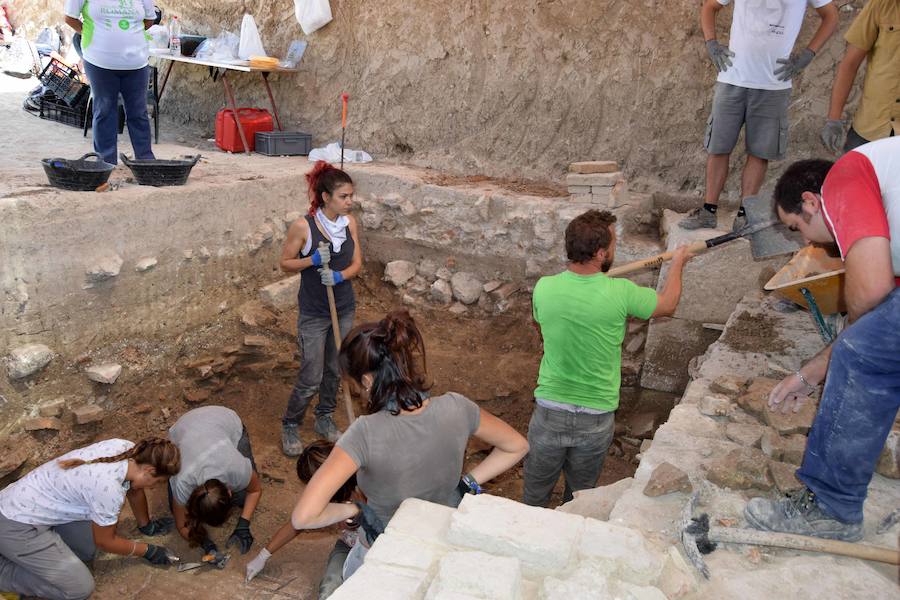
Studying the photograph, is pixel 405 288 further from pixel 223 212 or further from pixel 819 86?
pixel 819 86

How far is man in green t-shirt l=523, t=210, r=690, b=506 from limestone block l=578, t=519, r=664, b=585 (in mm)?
1030

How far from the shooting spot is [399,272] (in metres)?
6.55

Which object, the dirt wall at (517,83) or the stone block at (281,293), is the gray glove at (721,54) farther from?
the stone block at (281,293)

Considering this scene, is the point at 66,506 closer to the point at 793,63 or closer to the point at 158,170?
the point at 158,170

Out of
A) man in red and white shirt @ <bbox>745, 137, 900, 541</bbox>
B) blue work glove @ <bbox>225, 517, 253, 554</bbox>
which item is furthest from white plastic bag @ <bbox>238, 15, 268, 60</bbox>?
man in red and white shirt @ <bbox>745, 137, 900, 541</bbox>

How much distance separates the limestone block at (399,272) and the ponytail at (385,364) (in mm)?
4279

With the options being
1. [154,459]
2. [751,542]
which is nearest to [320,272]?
[154,459]

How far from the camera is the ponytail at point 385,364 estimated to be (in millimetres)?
2213

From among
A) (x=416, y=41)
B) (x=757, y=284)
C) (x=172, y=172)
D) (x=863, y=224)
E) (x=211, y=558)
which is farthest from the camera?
(x=416, y=41)

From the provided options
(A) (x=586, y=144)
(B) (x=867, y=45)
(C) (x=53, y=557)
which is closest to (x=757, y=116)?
(B) (x=867, y=45)

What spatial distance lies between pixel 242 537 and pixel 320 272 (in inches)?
64.8

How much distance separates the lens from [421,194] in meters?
6.39

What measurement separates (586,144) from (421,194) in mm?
1565

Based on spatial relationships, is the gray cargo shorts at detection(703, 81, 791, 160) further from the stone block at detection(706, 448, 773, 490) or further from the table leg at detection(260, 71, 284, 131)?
the table leg at detection(260, 71, 284, 131)
